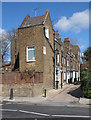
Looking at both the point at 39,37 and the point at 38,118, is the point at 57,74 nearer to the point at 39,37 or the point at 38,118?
the point at 39,37

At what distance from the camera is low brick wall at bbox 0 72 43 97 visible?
14319 mm

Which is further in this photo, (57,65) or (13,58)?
(13,58)

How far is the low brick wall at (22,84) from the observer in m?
14.3

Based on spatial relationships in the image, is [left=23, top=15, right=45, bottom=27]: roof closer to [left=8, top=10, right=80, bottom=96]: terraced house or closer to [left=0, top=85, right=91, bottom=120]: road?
[left=8, top=10, right=80, bottom=96]: terraced house

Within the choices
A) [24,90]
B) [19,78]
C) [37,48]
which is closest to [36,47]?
[37,48]

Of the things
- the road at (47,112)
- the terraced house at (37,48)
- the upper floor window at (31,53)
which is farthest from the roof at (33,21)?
the road at (47,112)

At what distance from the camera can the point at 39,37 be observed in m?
17.2

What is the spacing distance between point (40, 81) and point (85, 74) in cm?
520

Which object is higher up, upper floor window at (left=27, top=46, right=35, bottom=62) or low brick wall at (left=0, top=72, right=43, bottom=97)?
upper floor window at (left=27, top=46, right=35, bottom=62)

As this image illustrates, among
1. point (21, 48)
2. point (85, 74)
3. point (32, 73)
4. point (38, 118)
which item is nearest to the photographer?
point (38, 118)

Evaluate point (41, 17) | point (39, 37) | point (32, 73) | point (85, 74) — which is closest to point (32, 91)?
point (32, 73)

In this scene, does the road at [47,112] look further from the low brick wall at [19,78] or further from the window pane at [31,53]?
the window pane at [31,53]

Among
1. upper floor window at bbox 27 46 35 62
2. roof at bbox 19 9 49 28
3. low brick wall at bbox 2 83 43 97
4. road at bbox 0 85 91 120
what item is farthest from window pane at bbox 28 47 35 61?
road at bbox 0 85 91 120

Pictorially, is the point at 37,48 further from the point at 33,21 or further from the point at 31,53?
the point at 33,21
